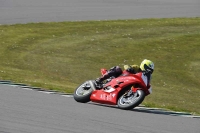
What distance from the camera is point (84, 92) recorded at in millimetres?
11852

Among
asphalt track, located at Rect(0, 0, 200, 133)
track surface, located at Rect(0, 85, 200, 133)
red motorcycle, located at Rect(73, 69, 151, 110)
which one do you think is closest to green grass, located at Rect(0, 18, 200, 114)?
red motorcycle, located at Rect(73, 69, 151, 110)

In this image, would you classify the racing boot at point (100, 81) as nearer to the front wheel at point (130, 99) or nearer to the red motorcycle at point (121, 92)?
the red motorcycle at point (121, 92)

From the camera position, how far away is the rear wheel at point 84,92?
38.0 ft

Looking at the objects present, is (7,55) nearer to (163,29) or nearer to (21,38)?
(21,38)

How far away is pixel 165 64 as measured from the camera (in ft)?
68.4

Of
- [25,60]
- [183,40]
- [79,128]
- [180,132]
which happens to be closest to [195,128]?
[180,132]

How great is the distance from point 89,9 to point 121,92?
739 inches

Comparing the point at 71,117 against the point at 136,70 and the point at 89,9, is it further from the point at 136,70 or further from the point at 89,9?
the point at 89,9

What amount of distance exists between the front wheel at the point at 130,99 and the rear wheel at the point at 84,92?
765 millimetres

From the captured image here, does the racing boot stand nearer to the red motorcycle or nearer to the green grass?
the red motorcycle

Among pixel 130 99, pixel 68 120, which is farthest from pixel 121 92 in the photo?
pixel 68 120

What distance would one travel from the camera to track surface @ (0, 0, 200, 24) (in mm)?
27516

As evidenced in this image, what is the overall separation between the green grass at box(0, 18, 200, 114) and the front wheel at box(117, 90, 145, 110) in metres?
2.42

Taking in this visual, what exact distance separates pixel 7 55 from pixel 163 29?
32.5ft
